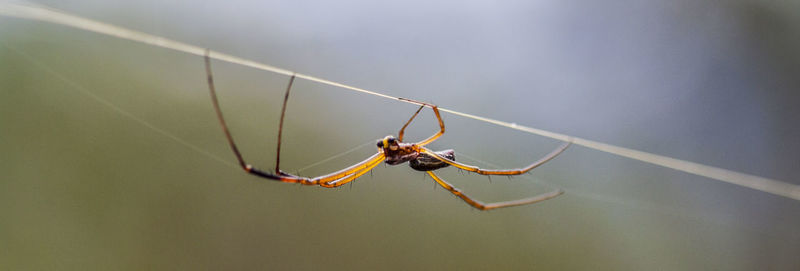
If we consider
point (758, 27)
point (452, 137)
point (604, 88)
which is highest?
point (758, 27)

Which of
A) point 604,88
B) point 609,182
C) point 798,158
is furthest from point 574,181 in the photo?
point 798,158

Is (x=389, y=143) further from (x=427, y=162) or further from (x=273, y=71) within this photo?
(x=273, y=71)

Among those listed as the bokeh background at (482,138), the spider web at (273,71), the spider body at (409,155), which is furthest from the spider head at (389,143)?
the bokeh background at (482,138)

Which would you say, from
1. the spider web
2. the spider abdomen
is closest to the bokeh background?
the spider web

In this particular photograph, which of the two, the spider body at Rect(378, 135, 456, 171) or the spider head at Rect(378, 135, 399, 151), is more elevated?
the spider head at Rect(378, 135, 399, 151)

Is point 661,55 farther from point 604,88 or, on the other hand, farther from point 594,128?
point 594,128

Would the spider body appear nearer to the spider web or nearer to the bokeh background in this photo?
the spider web
